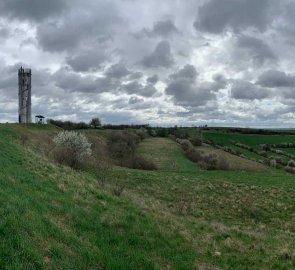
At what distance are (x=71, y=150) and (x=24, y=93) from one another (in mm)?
31749

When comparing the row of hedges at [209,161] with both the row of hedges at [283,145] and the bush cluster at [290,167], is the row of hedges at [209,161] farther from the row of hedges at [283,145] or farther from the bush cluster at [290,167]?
the row of hedges at [283,145]

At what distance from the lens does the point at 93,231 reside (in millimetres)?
10375

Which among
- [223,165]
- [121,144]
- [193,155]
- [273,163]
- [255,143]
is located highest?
[121,144]

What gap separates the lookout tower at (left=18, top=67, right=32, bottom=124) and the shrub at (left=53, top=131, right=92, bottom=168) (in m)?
26.0

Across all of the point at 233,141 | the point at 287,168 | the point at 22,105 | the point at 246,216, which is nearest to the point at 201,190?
the point at 246,216

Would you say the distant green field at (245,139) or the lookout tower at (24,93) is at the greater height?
the lookout tower at (24,93)

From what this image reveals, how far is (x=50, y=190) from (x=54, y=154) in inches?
907

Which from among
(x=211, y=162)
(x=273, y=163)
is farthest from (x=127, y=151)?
(x=273, y=163)

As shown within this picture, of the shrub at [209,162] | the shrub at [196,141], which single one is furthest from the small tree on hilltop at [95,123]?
the shrub at [209,162]

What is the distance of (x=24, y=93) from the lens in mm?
64938

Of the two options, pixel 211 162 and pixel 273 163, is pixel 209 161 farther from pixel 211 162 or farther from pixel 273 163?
pixel 273 163

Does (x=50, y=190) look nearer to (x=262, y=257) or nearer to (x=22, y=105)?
(x=262, y=257)

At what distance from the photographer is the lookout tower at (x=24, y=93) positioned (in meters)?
64.9

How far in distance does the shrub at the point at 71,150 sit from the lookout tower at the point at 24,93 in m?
26.0
